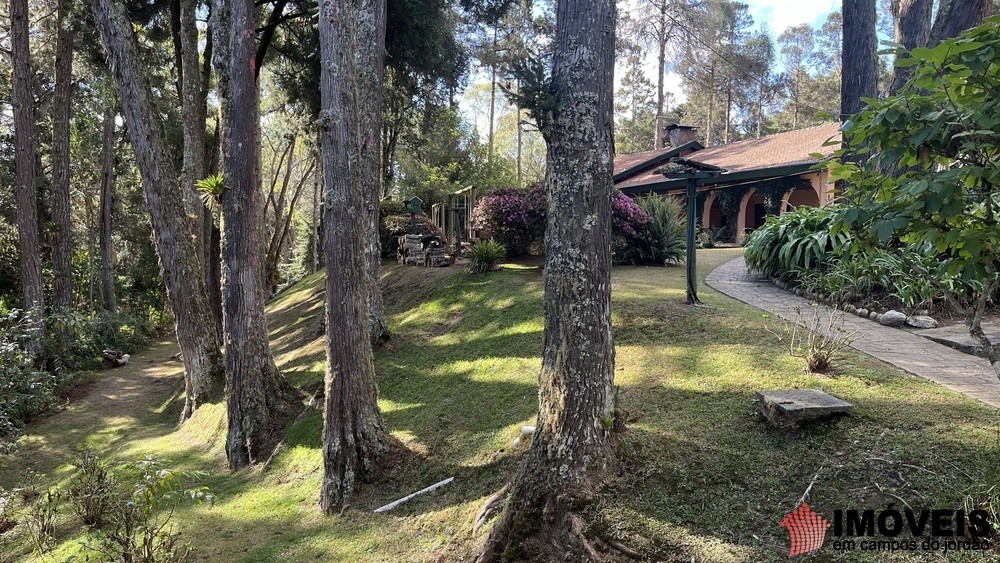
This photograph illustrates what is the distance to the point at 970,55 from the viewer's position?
87.8 inches

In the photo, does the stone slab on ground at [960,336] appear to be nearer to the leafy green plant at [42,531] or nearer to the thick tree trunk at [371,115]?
the thick tree trunk at [371,115]

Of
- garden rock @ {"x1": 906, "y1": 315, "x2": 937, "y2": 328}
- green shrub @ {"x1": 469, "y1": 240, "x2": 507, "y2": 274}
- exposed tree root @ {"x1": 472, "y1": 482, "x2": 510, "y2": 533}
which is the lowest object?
exposed tree root @ {"x1": 472, "y1": 482, "x2": 510, "y2": 533}

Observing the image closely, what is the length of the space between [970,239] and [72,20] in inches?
580

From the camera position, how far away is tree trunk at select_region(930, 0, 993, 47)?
8.12 metres

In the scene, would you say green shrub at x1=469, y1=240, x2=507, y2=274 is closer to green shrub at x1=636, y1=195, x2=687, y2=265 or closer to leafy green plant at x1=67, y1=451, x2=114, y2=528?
green shrub at x1=636, y1=195, x2=687, y2=265

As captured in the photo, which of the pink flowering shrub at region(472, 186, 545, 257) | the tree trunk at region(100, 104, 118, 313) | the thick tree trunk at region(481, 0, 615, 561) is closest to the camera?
the thick tree trunk at region(481, 0, 615, 561)

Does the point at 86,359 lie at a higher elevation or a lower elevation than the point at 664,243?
lower

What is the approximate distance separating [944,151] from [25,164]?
14942 millimetres

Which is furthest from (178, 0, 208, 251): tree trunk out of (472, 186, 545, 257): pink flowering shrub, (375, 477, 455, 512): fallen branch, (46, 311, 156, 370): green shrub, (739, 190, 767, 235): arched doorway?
(739, 190, 767, 235): arched doorway

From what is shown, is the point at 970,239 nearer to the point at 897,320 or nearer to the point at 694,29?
the point at 897,320

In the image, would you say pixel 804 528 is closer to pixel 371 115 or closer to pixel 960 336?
pixel 960 336

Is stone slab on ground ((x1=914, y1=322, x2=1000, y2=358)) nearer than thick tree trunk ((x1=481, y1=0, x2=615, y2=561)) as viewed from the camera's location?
No

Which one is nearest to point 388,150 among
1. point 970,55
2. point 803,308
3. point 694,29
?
point 694,29

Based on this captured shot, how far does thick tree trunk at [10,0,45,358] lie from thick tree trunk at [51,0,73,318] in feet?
4.21
